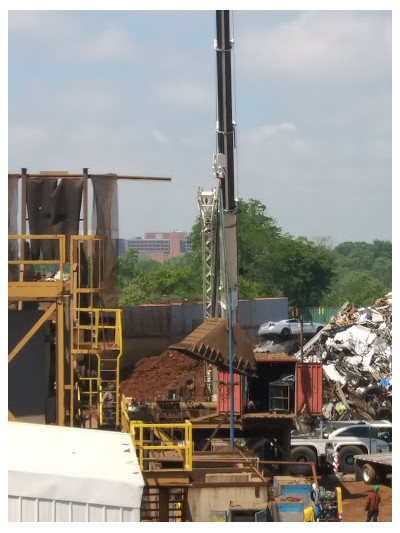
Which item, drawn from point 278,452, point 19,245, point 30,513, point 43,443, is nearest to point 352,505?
point 278,452

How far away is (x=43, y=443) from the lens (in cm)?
1263

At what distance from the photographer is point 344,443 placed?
90.1 feet

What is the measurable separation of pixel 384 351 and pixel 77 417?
2151 cm

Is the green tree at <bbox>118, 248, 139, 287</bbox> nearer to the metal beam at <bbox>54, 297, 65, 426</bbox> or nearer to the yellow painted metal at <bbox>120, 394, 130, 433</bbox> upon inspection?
the yellow painted metal at <bbox>120, 394, 130, 433</bbox>

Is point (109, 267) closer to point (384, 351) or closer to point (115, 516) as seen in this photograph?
point (115, 516)

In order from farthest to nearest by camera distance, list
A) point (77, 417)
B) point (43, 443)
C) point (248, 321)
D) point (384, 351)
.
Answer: point (248, 321) < point (384, 351) < point (77, 417) < point (43, 443)

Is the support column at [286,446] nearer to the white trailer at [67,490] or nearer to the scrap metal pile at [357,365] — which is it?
the scrap metal pile at [357,365]

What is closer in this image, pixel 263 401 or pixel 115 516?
pixel 115 516

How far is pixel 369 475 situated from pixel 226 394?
414 centimetres

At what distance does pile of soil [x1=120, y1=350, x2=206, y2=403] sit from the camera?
38.2 m

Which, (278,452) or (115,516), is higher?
(115,516)

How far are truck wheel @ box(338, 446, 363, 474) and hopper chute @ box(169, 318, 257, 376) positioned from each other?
5.25 metres

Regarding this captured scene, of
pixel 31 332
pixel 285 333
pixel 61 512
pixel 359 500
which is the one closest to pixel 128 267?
pixel 285 333

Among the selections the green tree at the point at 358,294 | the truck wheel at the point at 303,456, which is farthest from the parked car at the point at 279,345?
the green tree at the point at 358,294
